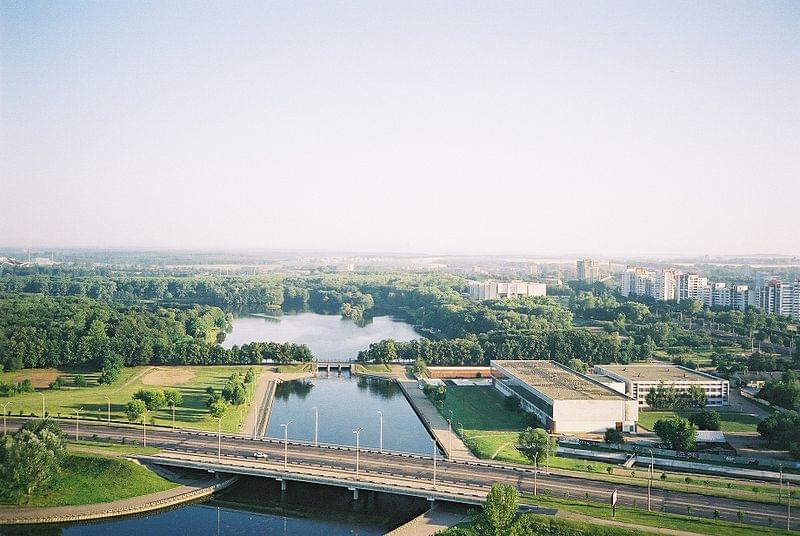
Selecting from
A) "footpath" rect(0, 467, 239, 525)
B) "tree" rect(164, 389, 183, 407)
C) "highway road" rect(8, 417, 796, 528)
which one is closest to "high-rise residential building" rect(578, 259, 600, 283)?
"tree" rect(164, 389, 183, 407)

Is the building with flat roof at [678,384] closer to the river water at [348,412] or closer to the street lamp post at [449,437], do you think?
the street lamp post at [449,437]

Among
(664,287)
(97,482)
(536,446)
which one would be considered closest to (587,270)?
(664,287)

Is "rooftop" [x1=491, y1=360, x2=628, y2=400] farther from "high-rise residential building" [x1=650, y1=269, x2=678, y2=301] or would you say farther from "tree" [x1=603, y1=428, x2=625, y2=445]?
"high-rise residential building" [x1=650, y1=269, x2=678, y2=301]

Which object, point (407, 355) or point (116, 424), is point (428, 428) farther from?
point (407, 355)

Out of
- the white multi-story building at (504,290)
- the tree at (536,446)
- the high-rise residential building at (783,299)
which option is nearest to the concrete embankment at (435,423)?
the tree at (536,446)

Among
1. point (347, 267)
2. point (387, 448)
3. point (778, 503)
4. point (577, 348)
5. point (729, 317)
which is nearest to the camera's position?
point (778, 503)

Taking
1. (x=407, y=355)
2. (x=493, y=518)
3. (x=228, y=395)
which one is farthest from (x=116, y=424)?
(x=407, y=355)

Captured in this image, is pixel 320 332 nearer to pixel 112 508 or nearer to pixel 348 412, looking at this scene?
pixel 348 412
